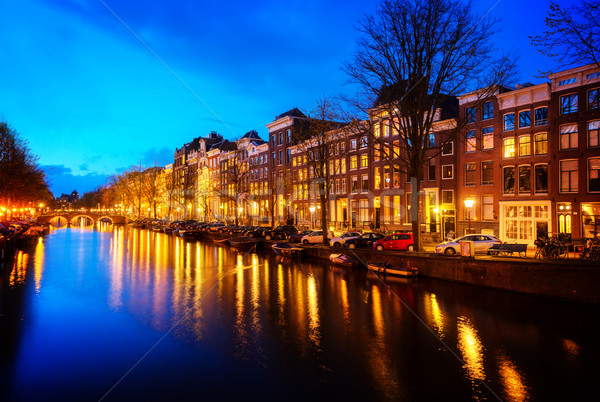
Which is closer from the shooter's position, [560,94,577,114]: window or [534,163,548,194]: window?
[560,94,577,114]: window

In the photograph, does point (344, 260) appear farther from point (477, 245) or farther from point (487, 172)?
point (487, 172)

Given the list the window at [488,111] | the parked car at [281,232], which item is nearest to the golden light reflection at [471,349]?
the window at [488,111]

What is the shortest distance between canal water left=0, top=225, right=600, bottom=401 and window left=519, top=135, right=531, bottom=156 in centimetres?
1789

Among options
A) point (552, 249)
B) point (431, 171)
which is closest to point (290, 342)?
point (552, 249)

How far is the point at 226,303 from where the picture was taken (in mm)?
20844

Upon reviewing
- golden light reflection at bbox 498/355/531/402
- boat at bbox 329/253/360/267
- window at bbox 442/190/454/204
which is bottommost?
golden light reflection at bbox 498/355/531/402

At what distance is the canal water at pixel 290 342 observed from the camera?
1114 cm

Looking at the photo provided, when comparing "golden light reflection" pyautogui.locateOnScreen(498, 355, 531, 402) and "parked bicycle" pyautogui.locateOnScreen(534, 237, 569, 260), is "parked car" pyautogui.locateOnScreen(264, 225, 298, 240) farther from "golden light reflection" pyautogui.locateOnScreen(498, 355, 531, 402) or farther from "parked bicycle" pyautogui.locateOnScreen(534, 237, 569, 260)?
"golden light reflection" pyautogui.locateOnScreen(498, 355, 531, 402)

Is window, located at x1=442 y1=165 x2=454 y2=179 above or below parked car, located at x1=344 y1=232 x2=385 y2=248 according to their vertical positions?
above

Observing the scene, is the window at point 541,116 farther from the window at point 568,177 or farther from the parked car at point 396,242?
the parked car at point 396,242

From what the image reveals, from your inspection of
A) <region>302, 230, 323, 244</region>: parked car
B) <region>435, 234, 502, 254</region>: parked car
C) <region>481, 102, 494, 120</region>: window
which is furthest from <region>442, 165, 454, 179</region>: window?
<region>302, 230, 323, 244</region>: parked car

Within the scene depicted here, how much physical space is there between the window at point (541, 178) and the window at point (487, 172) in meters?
4.09

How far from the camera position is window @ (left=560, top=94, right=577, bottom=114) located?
32156 millimetres

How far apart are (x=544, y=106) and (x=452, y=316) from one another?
25.1 meters
